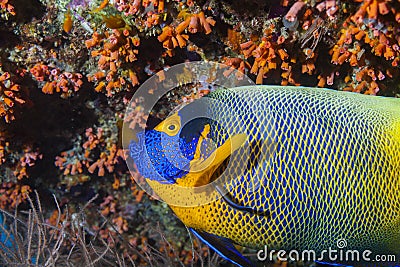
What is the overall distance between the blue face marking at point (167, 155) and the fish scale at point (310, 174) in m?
0.06

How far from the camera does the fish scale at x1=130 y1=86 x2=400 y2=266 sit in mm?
1452

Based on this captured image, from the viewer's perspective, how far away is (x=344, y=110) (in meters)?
1.55

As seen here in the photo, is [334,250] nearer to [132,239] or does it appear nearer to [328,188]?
[328,188]

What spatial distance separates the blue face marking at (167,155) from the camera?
5.03 feet

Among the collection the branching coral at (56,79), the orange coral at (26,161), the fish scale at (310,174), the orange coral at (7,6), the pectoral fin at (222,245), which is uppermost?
the orange coral at (7,6)

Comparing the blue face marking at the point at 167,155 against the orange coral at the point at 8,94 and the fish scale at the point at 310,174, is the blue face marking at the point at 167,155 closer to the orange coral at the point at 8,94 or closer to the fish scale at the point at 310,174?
the fish scale at the point at 310,174

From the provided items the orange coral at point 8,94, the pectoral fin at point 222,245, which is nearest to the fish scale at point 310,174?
the pectoral fin at point 222,245

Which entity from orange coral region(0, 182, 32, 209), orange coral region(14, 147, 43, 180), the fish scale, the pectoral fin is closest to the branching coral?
orange coral region(14, 147, 43, 180)

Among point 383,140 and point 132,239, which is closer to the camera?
point 383,140

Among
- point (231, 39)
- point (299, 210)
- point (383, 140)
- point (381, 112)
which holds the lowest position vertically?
point (299, 210)

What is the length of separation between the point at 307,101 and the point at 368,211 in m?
0.50

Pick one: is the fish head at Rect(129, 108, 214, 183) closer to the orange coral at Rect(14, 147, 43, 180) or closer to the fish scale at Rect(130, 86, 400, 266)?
the fish scale at Rect(130, 86, 400, 266)

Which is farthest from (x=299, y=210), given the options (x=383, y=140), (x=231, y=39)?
(x=231, y=39)

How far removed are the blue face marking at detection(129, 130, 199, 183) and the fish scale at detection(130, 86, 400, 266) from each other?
0.06m
